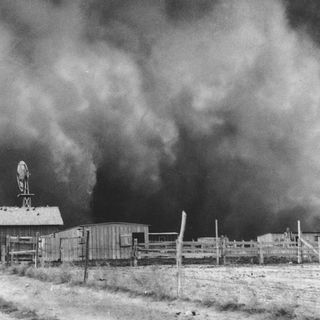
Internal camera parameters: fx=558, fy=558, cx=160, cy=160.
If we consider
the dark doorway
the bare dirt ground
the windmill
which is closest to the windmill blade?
the windmill

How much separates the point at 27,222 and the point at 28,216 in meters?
0.80

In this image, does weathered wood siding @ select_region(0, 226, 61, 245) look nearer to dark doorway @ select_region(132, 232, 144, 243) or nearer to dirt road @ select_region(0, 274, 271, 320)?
dark doorway @ select_region(132, 232, 144, 243)

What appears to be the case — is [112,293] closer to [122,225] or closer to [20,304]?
[20,304]

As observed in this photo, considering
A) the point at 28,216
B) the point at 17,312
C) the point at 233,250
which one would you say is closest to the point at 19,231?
the point at 28,216

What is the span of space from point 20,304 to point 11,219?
35785mm

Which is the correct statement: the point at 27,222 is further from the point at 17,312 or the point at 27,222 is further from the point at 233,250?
the point at 17,312

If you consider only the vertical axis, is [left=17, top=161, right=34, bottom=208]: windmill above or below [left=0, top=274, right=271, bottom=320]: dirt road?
above

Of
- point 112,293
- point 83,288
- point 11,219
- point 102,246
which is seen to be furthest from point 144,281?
point 11,219

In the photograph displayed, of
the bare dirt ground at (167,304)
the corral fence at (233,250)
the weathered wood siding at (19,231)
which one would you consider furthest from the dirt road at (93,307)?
the weathered wood siding at (19,231)

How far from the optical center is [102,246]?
44.2m

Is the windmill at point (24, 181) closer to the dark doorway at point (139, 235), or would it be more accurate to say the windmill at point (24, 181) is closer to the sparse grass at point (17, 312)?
the dark doorway at point (139, 235)

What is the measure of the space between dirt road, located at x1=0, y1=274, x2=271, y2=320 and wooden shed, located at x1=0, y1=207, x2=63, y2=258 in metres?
31.4

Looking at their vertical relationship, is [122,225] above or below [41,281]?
above

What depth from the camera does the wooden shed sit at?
48.6 metres
